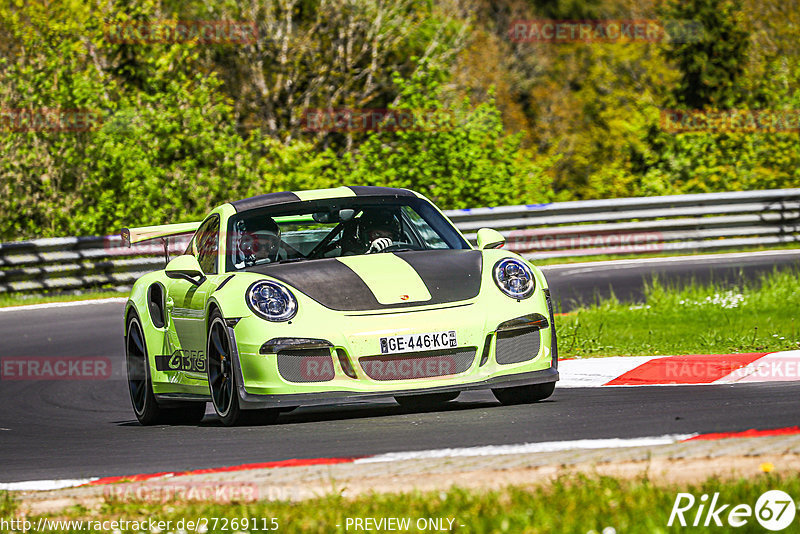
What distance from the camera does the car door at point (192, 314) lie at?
769 centimetres

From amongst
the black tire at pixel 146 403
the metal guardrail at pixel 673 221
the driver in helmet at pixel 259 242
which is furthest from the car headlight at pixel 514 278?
the metal guardrail at pixel 673 221

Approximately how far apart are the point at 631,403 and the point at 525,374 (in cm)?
58

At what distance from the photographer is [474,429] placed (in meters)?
6.37

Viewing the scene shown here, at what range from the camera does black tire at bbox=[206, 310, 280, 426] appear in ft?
23.4

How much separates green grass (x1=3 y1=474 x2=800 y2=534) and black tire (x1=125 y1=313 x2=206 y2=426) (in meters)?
3.61

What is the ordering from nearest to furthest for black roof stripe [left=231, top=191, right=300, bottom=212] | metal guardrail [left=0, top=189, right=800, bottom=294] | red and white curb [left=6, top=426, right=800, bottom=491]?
red and white curb [left=6, top=426, right=800, bottom=491] → black roof stripe [left=231, top=191, right=300, bottom=212] → metal guardrail [left=0, top=189, right=800, bottom=294]

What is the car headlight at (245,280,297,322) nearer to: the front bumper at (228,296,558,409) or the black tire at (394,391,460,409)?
the front bumper at (228,296,558,409)

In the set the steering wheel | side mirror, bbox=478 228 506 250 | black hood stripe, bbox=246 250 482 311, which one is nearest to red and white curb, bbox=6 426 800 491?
black hood stripe, bbox=246 250 482 311

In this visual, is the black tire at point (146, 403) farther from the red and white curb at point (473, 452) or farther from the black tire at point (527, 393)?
the red and white curb at point (473, 452)

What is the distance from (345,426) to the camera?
22.8 ft

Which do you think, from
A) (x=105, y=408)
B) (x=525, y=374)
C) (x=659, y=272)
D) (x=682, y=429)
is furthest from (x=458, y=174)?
(x=682, y=429)

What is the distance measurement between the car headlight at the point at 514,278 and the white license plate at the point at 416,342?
0.50m

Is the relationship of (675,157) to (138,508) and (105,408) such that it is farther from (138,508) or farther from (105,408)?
(138,508)

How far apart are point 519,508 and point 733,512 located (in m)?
0.68
